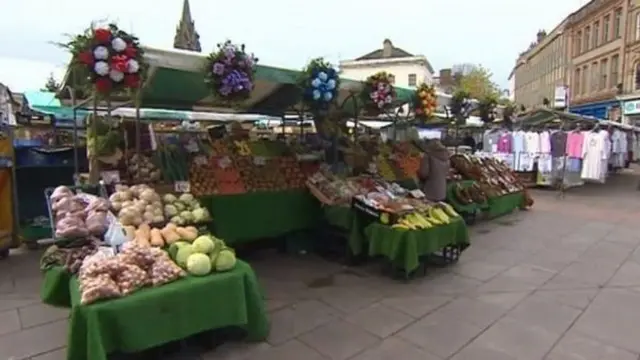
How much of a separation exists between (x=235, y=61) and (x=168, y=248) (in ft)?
5.80

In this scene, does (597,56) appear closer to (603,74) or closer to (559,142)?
(603,74)

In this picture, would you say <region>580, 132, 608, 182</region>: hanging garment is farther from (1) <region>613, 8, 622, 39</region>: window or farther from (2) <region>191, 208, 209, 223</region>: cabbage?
(1) <region>613, 8, 622, 39</region>: window

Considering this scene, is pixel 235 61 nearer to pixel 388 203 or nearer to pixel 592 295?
pixel 388 203

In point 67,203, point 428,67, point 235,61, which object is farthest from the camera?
point 428,67

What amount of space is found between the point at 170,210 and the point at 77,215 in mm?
713

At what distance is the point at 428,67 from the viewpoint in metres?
40.8

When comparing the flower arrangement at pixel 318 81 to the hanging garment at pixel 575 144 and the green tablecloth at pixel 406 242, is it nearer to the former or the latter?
the green tablecloth at pixel 406 242

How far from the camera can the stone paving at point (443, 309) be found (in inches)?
118

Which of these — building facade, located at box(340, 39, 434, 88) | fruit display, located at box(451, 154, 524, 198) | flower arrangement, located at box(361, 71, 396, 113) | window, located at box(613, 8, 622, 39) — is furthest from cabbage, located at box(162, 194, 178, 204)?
building facade, located at box(340, 39, 434, 88)

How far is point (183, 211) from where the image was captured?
12.3ft

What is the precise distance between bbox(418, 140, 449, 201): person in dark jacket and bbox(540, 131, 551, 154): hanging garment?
534 cm

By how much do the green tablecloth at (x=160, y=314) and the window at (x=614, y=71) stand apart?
102 ft

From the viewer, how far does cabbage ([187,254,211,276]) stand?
8.87 ft

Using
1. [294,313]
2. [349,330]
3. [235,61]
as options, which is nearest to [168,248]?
[294,313]
